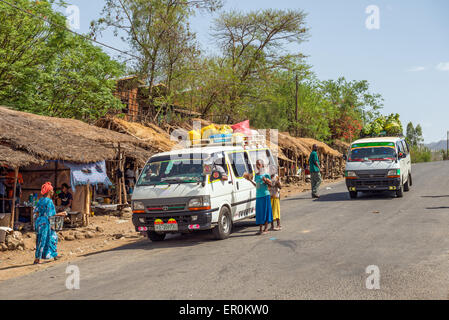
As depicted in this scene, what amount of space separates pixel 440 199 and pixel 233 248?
→ 9720 mm

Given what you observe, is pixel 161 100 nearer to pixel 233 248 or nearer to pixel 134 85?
pixel 134 85

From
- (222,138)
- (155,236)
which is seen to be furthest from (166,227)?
(222,138)

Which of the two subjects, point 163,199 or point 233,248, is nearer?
point 233,248

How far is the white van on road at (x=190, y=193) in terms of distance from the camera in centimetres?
912

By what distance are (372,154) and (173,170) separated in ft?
30.4

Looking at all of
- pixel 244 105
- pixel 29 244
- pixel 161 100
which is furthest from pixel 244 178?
pixel 244 105

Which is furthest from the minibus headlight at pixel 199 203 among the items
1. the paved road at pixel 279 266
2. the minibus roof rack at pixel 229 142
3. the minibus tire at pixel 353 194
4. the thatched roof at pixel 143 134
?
the thatched roof at pixel 143 134

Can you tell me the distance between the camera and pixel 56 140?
47.5ft

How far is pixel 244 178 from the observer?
1084cm

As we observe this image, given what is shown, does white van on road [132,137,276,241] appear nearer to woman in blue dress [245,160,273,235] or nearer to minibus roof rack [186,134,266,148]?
woman in blue dress [245,160,273,235]

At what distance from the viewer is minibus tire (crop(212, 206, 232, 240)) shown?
9.50 meters

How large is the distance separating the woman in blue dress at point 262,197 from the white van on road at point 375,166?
6.81 m

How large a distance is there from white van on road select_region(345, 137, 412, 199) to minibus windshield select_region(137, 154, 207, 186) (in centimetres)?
808

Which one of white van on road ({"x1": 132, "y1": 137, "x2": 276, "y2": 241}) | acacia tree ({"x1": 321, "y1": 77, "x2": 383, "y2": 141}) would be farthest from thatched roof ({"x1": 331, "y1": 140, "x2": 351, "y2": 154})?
white van on road ({"x1": 132, "y1": 137, "x2": 276, "y2": 241})
